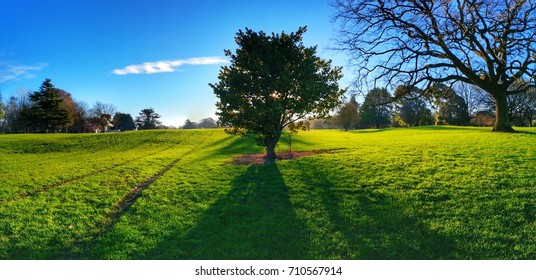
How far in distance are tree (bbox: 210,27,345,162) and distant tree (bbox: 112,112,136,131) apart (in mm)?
64549

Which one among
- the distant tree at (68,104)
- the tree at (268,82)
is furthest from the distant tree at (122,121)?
the tree at (268,82)

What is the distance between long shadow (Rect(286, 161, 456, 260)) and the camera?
6148 mm

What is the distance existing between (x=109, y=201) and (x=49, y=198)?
8.69ft

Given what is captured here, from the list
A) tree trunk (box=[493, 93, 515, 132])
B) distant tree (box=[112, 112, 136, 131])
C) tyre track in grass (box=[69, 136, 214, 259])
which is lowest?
tyre track in grass (box=[69, 136, 214, 259])

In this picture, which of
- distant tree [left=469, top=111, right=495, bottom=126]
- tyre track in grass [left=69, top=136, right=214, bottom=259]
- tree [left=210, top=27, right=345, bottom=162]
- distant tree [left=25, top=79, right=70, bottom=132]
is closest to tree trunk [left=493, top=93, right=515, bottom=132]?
tree [left=210, top=27, right=345, bottom=162]

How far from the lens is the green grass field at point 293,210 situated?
6.47 m

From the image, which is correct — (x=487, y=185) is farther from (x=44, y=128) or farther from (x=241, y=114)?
(x=44, y=128)

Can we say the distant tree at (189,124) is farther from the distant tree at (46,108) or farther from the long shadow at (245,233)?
the long shadow at (245,233)

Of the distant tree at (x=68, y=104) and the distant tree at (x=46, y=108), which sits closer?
the distant tree at (x=46, y=108)

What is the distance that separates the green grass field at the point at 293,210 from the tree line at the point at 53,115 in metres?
32.7

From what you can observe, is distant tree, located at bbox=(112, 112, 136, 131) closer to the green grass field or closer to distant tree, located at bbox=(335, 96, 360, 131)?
distant tree, located at bbox=(335, 96, 360, 131)

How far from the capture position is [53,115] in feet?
136

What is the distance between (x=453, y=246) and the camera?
6145mm
